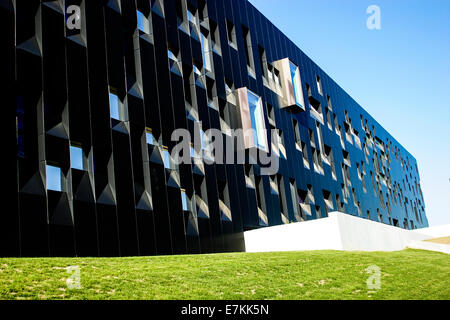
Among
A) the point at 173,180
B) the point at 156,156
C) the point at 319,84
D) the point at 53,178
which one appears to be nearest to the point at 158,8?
the point at 156,156

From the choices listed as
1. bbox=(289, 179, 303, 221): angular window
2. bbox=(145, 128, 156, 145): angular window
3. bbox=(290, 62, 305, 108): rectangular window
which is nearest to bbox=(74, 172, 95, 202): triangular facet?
bbox=(145, 128, 156, 145): angular window

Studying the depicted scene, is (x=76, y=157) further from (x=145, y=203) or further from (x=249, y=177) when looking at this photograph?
(x=249, y=177)

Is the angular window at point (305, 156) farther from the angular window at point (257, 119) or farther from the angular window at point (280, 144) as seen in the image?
the angular window at point (257, 119)

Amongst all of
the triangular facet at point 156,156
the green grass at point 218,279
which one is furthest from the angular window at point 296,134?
the green grass at point 218,279

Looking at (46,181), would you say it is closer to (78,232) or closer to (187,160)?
(78,232)

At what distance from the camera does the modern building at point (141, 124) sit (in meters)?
15.4

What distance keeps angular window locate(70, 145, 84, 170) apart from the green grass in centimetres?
418

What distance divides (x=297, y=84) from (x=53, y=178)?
84.4 ft

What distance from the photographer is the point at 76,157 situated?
55.5ft

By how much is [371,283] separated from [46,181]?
11.1m

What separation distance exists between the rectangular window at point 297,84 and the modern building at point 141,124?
132 millimetres

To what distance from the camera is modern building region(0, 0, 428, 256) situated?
15.4m
